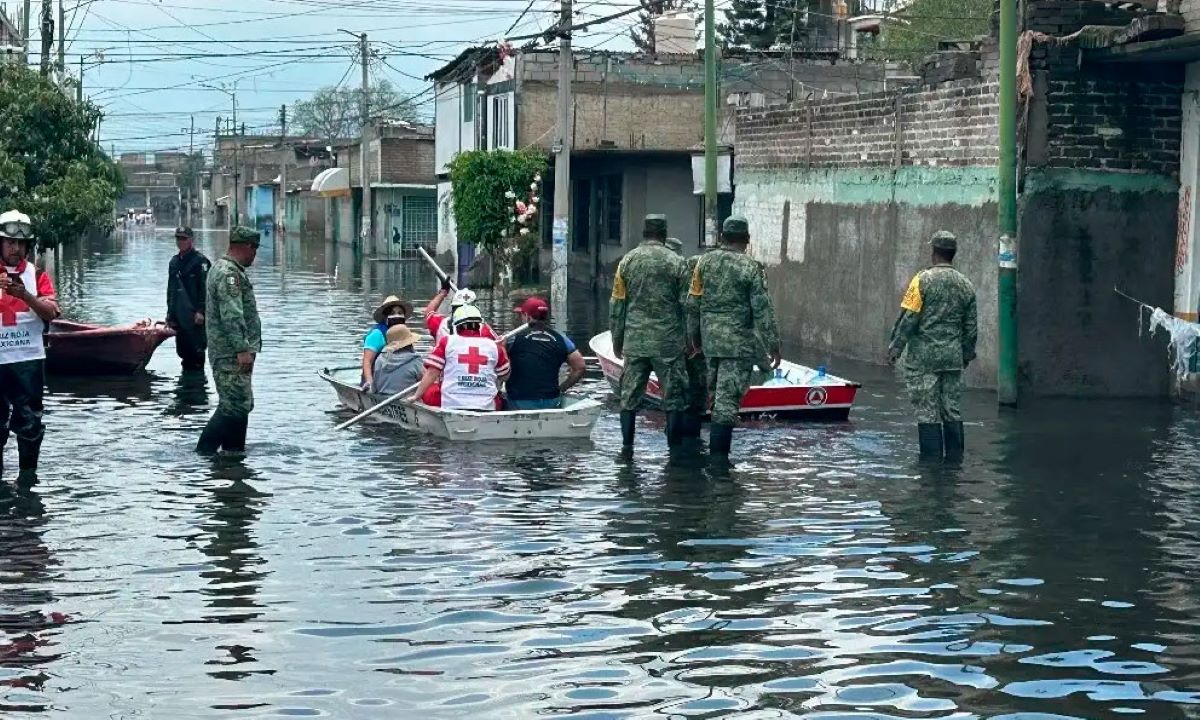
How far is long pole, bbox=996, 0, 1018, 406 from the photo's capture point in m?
18.0

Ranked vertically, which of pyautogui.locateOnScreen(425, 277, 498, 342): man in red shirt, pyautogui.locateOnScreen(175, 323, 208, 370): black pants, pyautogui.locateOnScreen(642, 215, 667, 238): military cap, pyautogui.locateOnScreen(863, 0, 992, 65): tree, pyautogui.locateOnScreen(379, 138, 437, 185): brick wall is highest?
pyautogui.locateOnScreen(863, 0, 992, 65): tree

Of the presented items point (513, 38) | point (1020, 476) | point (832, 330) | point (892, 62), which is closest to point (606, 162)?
point (892, 62)

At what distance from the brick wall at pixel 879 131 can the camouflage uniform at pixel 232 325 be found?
9152 millimetres

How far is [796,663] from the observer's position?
8039 mm

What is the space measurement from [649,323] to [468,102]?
38.2 metres

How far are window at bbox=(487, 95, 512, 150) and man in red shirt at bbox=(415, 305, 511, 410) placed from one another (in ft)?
96.9

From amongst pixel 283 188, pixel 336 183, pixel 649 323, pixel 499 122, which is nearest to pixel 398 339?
pixel 649 323

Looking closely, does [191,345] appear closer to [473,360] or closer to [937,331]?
[473,360]

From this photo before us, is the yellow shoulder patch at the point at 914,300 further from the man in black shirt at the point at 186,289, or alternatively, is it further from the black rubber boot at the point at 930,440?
the man in black shirt at the point at 186,289

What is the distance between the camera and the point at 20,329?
41.8 feet

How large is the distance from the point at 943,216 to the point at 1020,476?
774 cm

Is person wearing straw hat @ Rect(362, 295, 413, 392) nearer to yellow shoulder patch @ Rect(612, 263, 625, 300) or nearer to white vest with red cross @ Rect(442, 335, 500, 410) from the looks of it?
white vest with red cross @ Rect(442, 335, 500, 410)

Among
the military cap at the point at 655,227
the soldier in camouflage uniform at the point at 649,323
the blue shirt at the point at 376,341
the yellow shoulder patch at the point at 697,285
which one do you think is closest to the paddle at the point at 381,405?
the blue shirt at the point at 376,341

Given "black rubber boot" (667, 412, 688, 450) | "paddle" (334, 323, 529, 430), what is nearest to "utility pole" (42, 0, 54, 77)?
"paddle" (334, 323, 529, 430)
